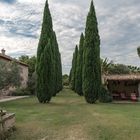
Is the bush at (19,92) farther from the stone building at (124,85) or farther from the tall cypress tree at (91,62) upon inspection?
the tall cypress tree at (91,62)

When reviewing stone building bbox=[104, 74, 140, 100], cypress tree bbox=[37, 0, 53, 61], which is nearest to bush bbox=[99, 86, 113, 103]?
stone building bbox=[104, 74, 140, 100]

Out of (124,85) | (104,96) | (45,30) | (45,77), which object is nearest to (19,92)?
(124,85)

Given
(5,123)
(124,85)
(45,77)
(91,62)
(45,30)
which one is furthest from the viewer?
(124,85)

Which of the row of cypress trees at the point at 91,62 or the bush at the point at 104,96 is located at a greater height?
the row of cypress trees at the point at 91,62

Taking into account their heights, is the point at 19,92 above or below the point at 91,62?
below

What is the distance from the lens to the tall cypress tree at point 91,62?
28141mm

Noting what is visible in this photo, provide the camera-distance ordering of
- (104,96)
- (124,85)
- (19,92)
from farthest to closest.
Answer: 1. (19,92)
2. (124,85)
3. (104,96)

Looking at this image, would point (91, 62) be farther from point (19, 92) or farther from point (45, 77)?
point (19, 92)

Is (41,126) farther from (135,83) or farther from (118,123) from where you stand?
(135,83)

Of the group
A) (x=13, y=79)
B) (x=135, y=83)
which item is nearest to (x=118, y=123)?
(x=13, y=79)

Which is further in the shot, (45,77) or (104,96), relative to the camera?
(104,96)

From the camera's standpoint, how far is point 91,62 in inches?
1125

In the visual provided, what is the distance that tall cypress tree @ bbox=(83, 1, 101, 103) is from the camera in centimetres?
2814

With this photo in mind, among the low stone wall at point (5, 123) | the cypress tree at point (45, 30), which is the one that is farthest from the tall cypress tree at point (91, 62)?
the low stone wall at point (5, 123)
